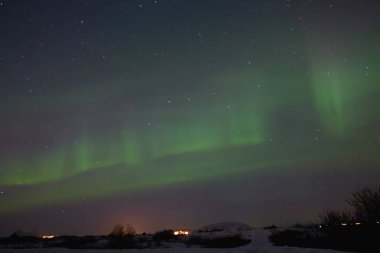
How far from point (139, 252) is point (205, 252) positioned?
14.5ft

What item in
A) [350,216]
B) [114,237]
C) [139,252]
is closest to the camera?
[139,252]

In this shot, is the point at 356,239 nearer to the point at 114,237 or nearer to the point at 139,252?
the point at 139,252

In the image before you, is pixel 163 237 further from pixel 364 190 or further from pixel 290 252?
pixel 290 252

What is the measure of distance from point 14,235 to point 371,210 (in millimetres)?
64894

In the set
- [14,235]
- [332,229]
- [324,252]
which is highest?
[14,235]

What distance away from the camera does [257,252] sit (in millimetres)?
24734

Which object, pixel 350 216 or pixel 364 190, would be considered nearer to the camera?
pixel 364 190

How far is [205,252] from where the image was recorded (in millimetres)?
21656

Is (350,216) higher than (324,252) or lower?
higher

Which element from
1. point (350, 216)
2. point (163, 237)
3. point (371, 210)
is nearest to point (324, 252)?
point (371, 210)

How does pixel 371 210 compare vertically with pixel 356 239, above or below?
above

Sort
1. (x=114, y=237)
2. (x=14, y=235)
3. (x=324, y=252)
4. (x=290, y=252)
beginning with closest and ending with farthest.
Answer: (x=324, y=252) → (x=290, y=252) → (x=114, y=237) → (x=14, y=235)

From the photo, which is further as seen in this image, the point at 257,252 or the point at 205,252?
the point at 257,252

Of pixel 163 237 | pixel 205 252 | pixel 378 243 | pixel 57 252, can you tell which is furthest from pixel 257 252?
pixel 163 237
